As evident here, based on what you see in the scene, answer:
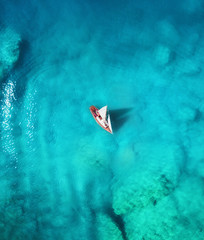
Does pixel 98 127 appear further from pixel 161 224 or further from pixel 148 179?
pixel 161 224

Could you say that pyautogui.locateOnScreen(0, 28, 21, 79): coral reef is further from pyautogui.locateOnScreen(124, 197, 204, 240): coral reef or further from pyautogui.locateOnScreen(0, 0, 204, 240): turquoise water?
A: pyautogui.locateOnScreen(124, 197, 204, 240): coral reef

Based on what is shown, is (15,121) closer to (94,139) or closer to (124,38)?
(94,139)

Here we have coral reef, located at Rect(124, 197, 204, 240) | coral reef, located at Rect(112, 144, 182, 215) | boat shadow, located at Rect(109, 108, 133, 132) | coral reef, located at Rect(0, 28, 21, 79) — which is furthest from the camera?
coral reef, located at Rect(0, 28, 21, 79)

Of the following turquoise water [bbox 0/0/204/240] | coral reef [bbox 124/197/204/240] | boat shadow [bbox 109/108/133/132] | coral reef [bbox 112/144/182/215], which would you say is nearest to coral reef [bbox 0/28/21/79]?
turquoise water [bbox 0/0/204/240]

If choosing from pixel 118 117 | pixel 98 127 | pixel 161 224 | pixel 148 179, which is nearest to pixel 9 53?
pixel 98 127

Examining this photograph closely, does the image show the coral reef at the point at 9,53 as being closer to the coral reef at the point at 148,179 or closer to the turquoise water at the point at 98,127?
the turquoise water at the point at 98,127

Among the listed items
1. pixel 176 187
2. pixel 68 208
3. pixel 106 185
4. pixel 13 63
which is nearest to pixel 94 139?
pixel 106 185
